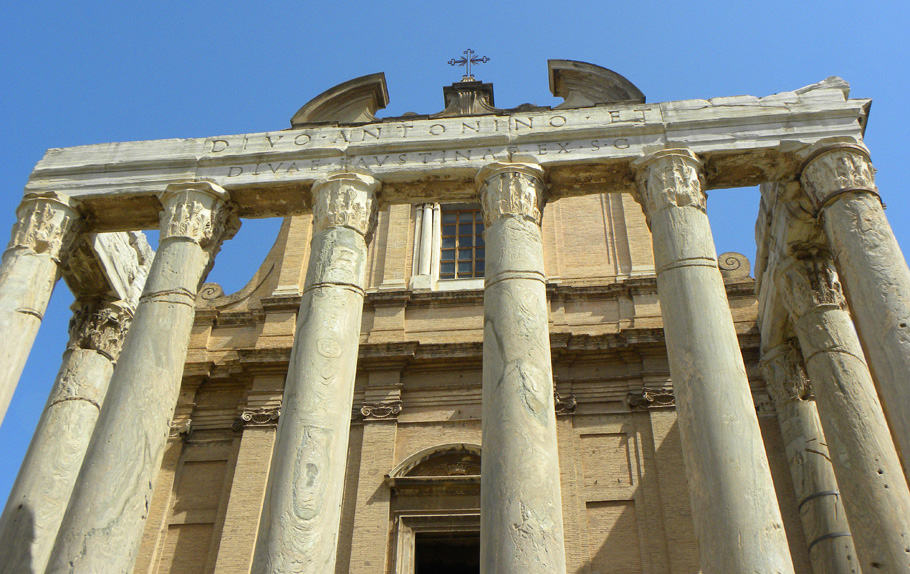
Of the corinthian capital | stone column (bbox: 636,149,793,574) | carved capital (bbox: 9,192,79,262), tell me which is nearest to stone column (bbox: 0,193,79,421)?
carved capital (bbox: 9,192,79,262)

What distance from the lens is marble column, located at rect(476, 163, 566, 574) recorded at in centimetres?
923

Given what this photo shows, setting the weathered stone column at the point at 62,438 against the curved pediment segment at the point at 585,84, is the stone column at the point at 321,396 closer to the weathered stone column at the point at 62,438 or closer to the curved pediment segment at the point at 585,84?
the weathered stone column at the point at 62,438

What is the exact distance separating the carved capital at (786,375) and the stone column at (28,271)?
1284 centimetres

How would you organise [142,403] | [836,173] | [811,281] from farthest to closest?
[811,281]
[836,173]
[142,403]

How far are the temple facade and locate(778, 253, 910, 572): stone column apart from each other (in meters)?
0.05

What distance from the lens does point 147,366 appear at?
11.4 metres

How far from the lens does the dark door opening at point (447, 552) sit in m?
15.4

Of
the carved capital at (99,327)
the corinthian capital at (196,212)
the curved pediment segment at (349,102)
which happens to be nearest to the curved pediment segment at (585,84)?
the curved pediment segment at (349,102)

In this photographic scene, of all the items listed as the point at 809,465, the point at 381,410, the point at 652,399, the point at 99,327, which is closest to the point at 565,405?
the point at 652,399

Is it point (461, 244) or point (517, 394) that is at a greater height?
point (461, 244)

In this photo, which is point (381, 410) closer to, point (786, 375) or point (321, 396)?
point (321, 396)

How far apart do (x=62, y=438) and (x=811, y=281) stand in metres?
13.0

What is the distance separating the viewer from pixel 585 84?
781 inches

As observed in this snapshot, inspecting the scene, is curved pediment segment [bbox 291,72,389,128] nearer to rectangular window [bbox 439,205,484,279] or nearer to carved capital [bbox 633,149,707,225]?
rectangular window [bbox 439,205,484,279]
